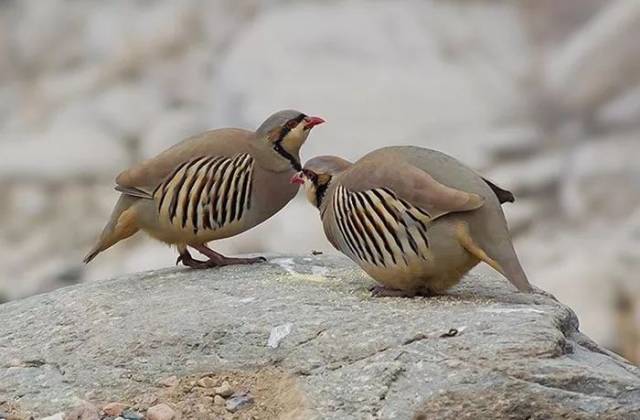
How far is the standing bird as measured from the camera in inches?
232

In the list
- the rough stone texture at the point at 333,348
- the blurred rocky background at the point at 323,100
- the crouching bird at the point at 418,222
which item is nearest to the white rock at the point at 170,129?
the blurred rocky background at the point at 323,100

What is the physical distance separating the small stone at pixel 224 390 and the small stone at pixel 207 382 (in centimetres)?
4

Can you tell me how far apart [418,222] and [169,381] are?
1.06 m

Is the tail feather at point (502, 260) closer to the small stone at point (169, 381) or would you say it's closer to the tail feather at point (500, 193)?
the tail feather at point (500, 193)

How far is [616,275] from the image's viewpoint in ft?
37.1

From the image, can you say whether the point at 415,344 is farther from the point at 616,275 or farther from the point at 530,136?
the point at 530,136

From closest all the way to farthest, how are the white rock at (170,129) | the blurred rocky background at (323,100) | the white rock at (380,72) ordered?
the blurred rocky background at (323,100) < the white rock at (380,72) < the white rock at (170,129)

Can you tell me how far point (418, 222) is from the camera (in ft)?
16.3

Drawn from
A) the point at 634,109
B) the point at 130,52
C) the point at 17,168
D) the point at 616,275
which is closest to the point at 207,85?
the point at 130,52

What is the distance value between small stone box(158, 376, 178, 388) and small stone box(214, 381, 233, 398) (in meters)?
0.17

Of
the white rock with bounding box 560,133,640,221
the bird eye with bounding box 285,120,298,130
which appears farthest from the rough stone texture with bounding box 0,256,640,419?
the white rock with bounding box 560,133,640,221

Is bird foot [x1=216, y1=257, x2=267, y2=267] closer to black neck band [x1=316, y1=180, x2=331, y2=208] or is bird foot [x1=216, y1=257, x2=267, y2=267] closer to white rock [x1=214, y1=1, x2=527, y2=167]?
black neck band [x1=316, y1=180, x2=331, y2=208]

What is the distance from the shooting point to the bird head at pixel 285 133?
5.98m

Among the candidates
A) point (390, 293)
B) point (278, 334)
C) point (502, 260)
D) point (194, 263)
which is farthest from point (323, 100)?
point (278, 334)
